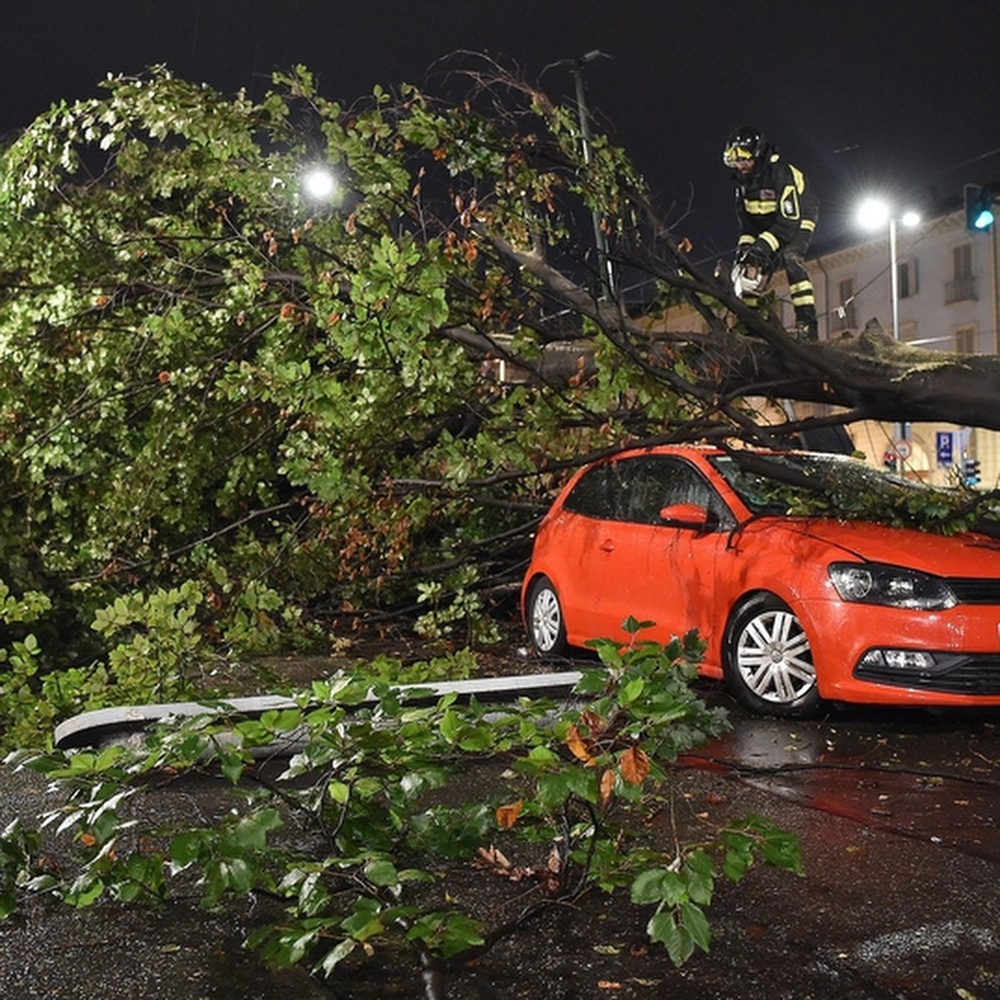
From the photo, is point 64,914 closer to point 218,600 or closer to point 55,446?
point 218,600

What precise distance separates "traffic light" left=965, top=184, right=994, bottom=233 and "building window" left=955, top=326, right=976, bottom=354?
3413 cm

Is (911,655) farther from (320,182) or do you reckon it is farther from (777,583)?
(320,182)

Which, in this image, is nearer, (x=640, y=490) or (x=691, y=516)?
(x=691, y=516)

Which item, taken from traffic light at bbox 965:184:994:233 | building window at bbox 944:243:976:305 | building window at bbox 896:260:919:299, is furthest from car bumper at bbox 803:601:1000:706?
building window at bbox 896:260:919:299

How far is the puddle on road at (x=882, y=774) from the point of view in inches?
209

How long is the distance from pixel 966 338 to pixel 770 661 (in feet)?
156

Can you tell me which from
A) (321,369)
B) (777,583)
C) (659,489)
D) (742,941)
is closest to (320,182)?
(321,369)

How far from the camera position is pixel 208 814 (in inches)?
213

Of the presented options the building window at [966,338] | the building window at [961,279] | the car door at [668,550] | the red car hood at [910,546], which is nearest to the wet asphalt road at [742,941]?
the red car hood at [910,546]

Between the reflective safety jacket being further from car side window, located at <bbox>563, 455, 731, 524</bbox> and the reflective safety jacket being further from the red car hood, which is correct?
the red car hood

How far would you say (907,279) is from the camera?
55.4 metres

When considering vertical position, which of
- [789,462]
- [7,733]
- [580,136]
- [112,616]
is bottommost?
[7,733]

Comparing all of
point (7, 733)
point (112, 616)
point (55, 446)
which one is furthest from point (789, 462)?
point (55, 446)

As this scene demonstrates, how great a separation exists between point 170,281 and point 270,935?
26.0 ft
